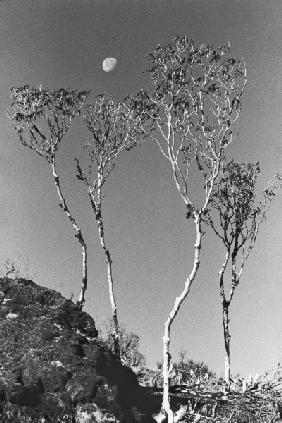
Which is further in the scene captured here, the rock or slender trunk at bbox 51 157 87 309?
slender trunk at bbox 51 157 87 309

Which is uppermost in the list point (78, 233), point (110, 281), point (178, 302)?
point (78, 233)

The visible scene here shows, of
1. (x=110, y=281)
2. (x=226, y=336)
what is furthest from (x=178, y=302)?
(x=226, y=336)

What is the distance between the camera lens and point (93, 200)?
79.7 feet

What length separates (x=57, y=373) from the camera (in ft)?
33.8

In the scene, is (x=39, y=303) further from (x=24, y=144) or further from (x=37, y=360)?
(x=24, y=144)

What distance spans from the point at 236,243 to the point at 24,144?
12946 millimetres

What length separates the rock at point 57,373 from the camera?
31.8 ft

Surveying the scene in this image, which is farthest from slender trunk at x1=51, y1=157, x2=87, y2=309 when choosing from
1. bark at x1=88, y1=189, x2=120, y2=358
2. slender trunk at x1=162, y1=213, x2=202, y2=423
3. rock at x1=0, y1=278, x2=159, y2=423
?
rock at x1=0, y1=278, x2=159, y2=423

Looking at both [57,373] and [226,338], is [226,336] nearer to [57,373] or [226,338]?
[226,338]

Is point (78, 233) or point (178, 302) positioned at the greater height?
point (78, 233)

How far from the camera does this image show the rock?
968 centimetres

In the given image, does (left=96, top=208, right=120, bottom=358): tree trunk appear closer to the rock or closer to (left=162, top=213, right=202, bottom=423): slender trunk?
(left=162, top=213, right=202, bottom=423): slender trunk

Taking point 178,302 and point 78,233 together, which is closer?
point 178,302

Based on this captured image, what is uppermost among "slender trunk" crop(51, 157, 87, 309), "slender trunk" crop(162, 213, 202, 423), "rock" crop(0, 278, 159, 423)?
"slender trunk" crop(51, 157, 87, 309)
